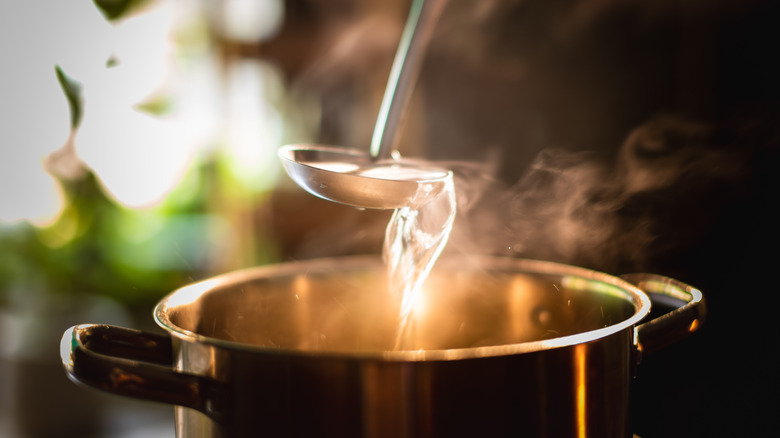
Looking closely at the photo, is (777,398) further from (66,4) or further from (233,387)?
(66,4)

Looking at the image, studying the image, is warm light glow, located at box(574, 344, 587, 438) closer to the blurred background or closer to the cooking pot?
the cooking pot

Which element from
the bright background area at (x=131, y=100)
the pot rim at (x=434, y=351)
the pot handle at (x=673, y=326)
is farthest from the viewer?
the bright background area at (x=131, y=100)

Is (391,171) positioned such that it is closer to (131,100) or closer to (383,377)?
(383,377)

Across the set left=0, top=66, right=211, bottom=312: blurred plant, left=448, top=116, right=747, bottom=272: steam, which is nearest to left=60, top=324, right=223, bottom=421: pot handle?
left=448, top=116, right=747, bottom=272: steam

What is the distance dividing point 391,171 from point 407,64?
10 centimetres

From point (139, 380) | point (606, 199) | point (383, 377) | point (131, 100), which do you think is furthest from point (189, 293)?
point (131, 100)

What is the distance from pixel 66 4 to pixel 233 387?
4.87 ft

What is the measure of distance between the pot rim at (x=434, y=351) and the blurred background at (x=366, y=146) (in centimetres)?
20

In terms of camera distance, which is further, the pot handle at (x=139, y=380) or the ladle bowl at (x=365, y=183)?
the ladle bowl at (x=365, y=183)

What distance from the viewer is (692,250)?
2.20 ft

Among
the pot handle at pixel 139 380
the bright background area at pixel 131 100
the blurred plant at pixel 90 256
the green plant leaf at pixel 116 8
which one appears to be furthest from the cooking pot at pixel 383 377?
the blurred plant at pixel 90 256

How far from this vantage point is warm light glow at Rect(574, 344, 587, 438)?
32 centimetres

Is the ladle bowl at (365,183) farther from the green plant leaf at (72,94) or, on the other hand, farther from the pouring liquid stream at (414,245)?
the green plant leaf at (72,94)

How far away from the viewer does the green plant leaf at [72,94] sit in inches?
19.2
